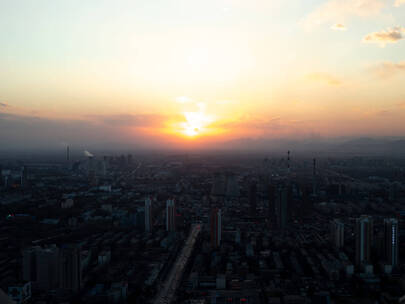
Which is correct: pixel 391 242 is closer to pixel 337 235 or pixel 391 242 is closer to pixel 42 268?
pixel 337 235

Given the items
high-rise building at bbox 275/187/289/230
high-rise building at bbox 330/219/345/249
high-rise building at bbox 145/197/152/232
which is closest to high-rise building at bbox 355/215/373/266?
high-rise building at bbox 330/219/345/249

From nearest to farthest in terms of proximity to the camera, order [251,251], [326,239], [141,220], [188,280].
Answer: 1. [188,280]
2. [251,251]
3. [326,239]
4. [141,220]

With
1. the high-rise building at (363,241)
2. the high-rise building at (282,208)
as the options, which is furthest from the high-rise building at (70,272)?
the high-rise building at (282,208)

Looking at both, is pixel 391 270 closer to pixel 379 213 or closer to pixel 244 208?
pixel 379 213

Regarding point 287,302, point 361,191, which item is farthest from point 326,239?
point 361,191

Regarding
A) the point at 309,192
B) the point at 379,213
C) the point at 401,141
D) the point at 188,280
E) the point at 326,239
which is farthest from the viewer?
the point at 401,141

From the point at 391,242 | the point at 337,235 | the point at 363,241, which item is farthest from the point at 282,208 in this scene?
the point at 391,242
